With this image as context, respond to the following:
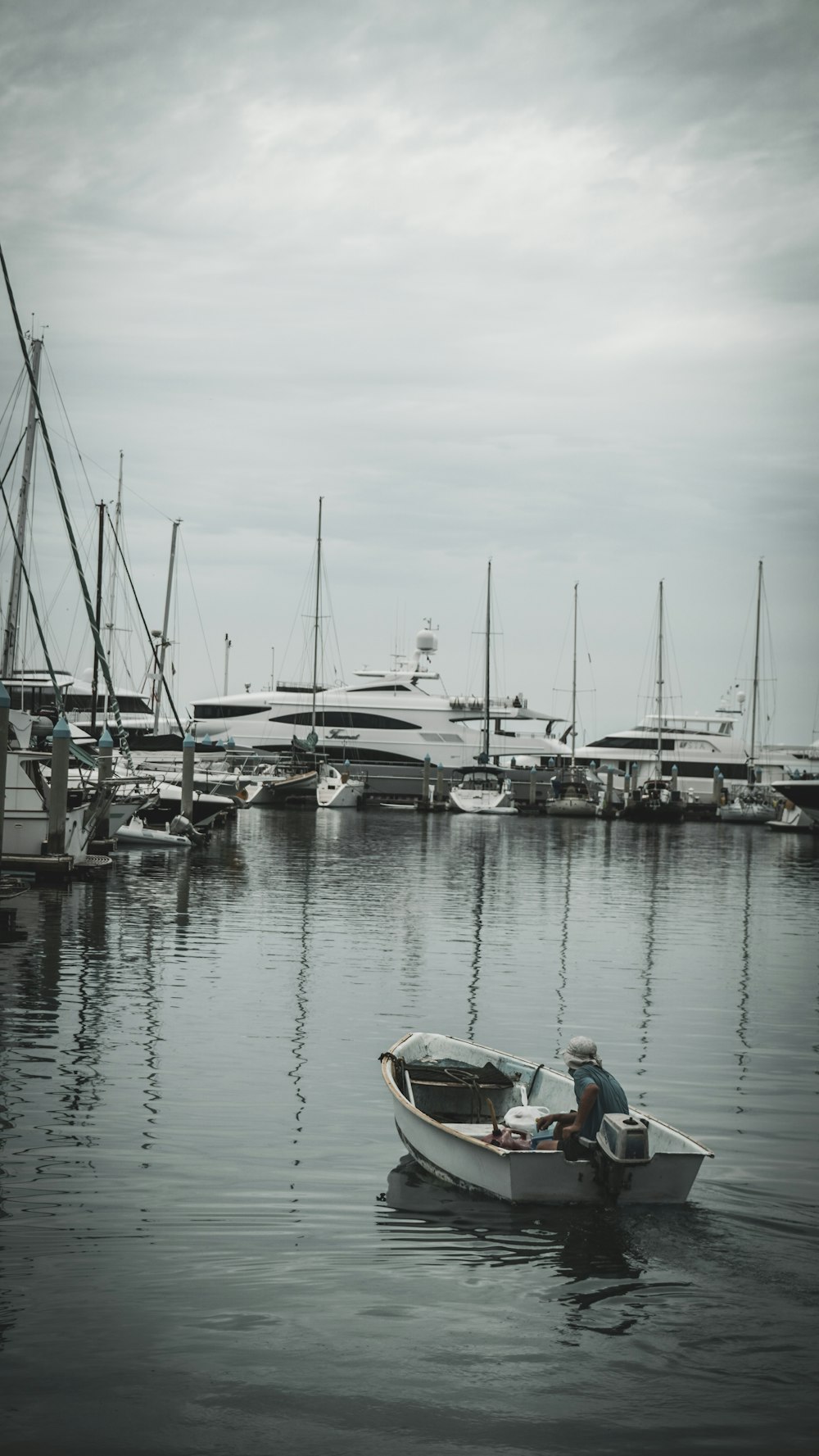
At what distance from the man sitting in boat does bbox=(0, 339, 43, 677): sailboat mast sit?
26.4 meters

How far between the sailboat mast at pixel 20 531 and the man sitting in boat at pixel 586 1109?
26.4 metres

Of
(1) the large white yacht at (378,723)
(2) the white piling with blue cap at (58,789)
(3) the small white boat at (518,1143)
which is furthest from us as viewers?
(1) the large white yacht at (378,723)

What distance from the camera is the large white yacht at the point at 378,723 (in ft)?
315

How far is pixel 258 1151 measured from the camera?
11.2 metres

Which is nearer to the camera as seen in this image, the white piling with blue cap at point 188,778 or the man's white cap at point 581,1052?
the man's white cap at point 581,1052

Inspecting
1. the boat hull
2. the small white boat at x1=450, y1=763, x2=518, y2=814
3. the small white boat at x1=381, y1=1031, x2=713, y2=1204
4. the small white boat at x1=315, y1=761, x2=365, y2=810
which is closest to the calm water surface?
the small white boat at x1=381, y1=1031, x2=713, y2=1204

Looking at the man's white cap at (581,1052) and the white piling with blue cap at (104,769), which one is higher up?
the white piling with blue cap at (104,769)

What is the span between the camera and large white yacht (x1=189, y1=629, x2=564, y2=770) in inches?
3784

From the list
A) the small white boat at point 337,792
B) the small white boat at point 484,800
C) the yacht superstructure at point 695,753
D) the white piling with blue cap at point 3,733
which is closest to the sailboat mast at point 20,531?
the white piling with blue cap at point 3,733

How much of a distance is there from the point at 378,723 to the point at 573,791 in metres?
18.8

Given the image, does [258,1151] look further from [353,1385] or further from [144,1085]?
[353,1385]

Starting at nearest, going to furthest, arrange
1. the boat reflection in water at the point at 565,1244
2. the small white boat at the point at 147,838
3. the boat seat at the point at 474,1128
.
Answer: the boat reflection in water at the point at 565,1244 < the boat seat at the point at 474,1128 < the small white boat at the point at 147,838

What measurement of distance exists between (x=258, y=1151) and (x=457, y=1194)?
1.88 m

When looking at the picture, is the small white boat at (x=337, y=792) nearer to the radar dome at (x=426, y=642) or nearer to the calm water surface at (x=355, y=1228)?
the radar dome at (x=426, y=642)
